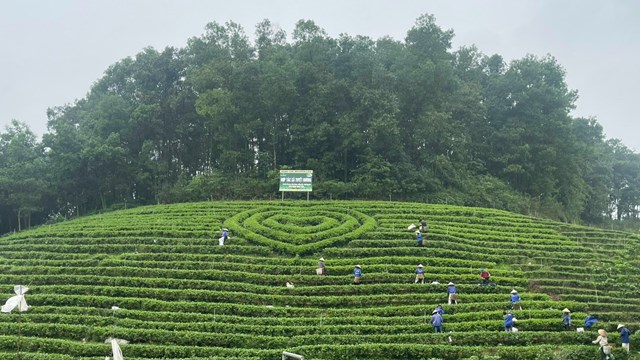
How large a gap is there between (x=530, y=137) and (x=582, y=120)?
438 inches

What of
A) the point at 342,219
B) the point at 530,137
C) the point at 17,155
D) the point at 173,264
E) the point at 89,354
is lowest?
the point at 89,354

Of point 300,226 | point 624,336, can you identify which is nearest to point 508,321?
point 624,336

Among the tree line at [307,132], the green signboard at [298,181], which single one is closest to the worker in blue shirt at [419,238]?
the green signboard at [298,181]

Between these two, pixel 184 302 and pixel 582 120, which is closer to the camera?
pixel 184 302

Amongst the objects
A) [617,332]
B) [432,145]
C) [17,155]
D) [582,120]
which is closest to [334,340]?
[617,332]

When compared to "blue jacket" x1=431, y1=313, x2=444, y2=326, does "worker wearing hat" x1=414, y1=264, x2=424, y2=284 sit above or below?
above

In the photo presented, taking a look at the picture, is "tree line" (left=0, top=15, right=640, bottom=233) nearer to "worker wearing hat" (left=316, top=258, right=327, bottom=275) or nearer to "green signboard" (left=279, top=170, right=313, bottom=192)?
"green signboard" (left=279, top=170, right=313, bottom=192)

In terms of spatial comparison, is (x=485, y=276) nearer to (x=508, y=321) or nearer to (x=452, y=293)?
(x=452, y=293)

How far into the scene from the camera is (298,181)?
3222cm

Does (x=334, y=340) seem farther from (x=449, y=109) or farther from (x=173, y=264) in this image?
(x=449, y=109)

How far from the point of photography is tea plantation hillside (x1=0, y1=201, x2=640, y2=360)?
667 inches

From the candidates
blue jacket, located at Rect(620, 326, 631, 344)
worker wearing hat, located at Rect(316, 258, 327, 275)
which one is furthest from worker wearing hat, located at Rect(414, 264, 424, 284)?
blue jacket, located at Rect(620, 326, 631, 344)

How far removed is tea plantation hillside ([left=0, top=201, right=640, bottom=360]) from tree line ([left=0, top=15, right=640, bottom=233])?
768 cm

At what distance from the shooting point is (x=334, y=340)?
55.5 ft
